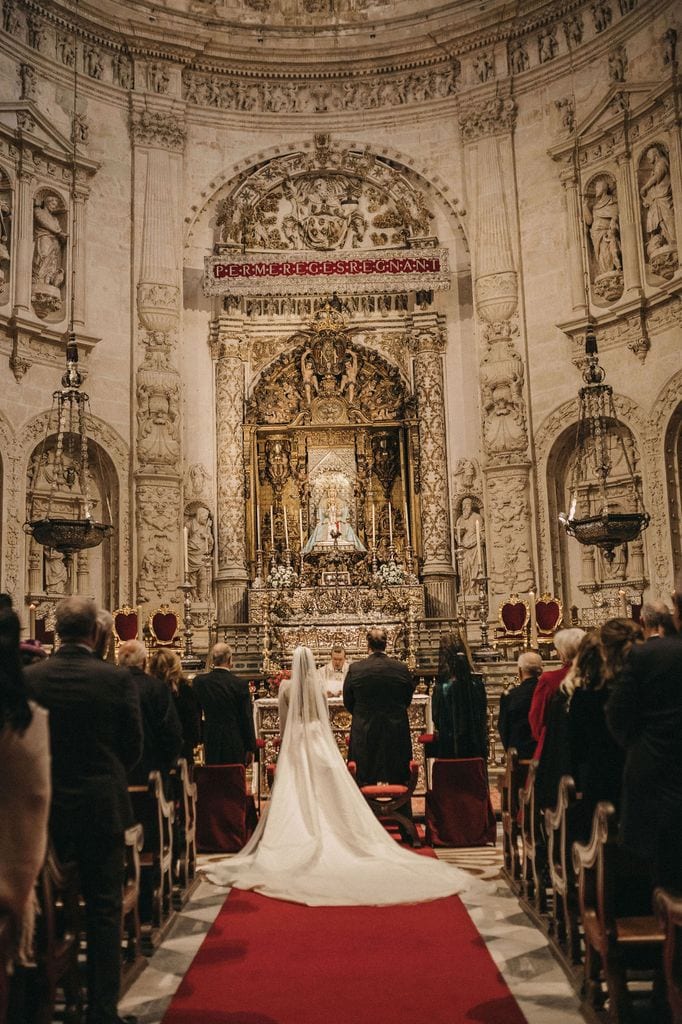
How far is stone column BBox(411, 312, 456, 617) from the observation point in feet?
54.8

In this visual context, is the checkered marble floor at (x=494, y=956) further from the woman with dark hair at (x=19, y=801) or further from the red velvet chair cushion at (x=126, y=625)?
the red velvet chair cushion at (x=126, y=625)

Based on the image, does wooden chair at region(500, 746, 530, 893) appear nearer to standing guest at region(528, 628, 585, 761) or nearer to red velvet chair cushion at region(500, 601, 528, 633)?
standing guest at region(528, 628, 585, 761)

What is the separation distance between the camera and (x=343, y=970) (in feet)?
16.7

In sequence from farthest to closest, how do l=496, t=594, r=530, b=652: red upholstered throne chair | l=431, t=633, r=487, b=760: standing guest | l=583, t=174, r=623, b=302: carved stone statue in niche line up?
l=583, t=174, r=623, b=302: carved stone statue in niche → l=496, t=594, r=530, b=652: red upholstered throne chair → l=431, t=633, r=487, b=760: standing guest

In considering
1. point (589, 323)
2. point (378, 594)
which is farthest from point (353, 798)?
point (589, 323)

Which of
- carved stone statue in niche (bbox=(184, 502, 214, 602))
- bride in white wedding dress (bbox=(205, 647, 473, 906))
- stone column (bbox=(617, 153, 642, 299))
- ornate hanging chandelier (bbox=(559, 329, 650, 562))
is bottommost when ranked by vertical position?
bride in white wedding dress (bbox=(205, 647, 473, 906))

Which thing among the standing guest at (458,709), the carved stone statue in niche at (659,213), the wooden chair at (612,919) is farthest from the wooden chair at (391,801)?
the carved stone statue in niche at (659,213)

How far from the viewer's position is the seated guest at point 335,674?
1081cm

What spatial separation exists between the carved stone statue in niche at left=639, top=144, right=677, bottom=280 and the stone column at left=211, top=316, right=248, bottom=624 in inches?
281

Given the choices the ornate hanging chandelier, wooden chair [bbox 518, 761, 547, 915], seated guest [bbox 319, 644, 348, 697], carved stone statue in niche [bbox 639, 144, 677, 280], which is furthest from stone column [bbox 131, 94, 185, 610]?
wooden chair [bbox 518, 761, 547, 915]

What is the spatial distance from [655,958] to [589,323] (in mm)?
12135

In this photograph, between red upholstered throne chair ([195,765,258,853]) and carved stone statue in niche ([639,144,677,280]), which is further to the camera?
carved stone statue in niche ([639,144,677,280])

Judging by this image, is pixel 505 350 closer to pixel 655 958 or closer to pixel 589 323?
pixel 589 323

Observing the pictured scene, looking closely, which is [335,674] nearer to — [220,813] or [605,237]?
[220,813]
